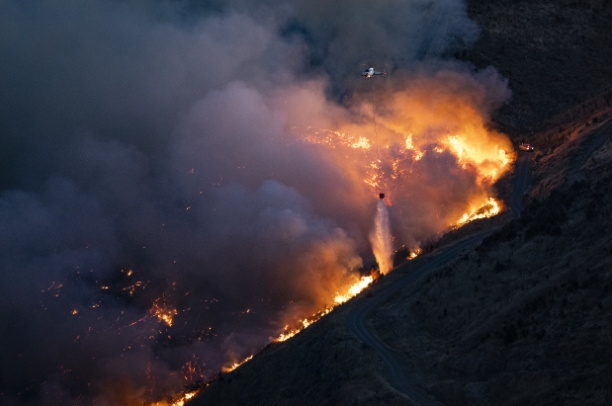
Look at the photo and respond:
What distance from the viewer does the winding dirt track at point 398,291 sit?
39625 millimetres

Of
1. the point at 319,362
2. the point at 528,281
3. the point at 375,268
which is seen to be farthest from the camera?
the point at 375,268

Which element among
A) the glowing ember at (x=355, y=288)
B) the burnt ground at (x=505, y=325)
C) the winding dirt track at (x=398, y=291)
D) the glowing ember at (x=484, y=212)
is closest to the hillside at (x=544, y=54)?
the burnt ground at (x=505, y=325)

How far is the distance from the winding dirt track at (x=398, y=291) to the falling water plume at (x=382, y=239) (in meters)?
8.48

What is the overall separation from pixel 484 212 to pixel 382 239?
8945 mm

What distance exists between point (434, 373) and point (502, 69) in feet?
174

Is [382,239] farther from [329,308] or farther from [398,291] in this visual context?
[398,291]

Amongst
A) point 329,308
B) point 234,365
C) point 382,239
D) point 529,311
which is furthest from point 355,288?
point 529,311

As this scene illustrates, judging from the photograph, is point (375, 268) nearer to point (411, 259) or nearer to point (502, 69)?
point (411, 259)

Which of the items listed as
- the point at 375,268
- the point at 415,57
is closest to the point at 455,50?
the point at 415,57

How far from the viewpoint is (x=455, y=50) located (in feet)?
285

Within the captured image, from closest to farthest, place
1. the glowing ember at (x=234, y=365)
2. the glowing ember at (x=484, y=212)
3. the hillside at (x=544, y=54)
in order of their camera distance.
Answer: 1. the glowing ember at (x=234, y=365)
2. the glowing ember at (x=484, y=212)
3. the hillside at (x=544, y=54)

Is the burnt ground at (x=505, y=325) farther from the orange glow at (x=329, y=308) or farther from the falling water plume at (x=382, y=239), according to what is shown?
the falling water plume at (x=382, y=239)

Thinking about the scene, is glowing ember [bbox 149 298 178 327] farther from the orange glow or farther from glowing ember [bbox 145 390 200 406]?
the orange glow

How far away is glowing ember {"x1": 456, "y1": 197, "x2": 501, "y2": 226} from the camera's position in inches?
2516
